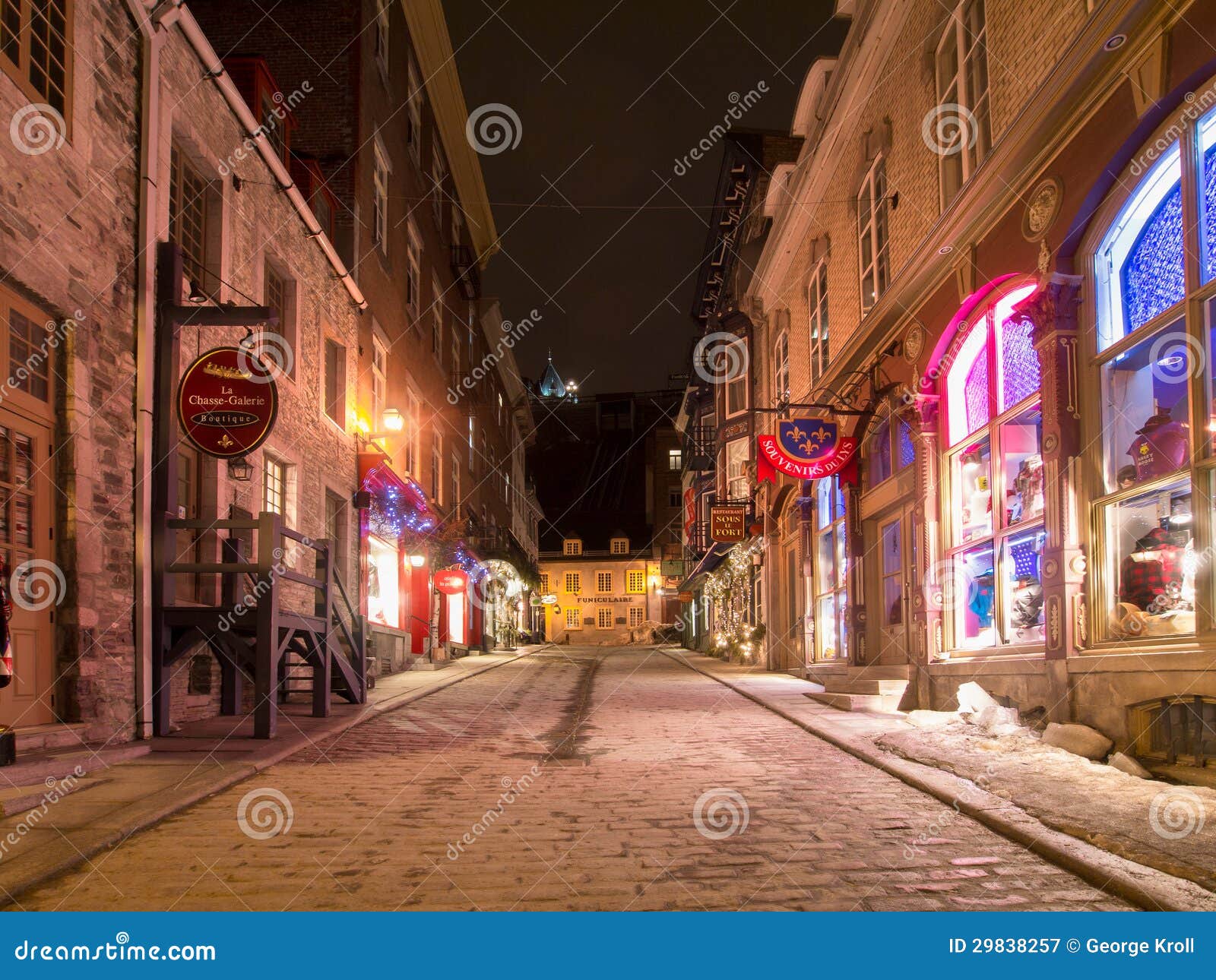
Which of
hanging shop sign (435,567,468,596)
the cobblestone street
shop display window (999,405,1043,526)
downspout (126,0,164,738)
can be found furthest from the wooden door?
hanging shop sign (435,567,468,596)

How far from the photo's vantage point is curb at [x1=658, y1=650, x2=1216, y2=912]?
12.6 ft

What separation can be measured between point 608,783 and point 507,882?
2.73m

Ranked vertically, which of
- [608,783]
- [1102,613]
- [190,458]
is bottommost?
[608,783]

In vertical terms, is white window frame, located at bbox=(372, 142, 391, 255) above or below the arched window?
Result: above

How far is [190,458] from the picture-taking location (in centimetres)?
1114

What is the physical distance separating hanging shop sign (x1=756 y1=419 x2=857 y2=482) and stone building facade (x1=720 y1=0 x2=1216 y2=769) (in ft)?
1.10

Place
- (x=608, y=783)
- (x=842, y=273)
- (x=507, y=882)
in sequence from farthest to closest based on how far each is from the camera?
(x=842, y=273)
(x=608, y=783)
(x=507, y=882)

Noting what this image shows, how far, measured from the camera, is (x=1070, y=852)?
178 inches

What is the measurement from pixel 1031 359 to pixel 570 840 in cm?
650

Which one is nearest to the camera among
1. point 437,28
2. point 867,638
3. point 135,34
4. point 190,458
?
point 135,34

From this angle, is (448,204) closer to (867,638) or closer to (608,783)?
(867,638)

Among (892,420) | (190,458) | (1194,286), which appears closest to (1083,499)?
(1194,286)

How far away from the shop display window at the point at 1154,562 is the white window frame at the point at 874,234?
6.58 meters

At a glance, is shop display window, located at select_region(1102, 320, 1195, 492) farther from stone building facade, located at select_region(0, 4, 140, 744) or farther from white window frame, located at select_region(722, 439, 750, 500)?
white window frame, located at select_region(722, 439, 750, 500)
